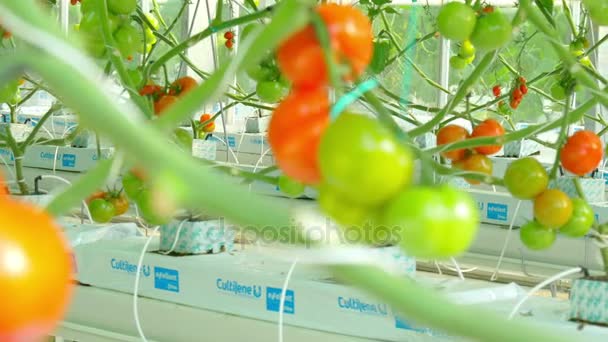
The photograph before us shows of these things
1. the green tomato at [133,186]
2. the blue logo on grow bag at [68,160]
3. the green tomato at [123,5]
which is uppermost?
the green tomato at [123,5]

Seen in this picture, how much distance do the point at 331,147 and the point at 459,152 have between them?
445 mm

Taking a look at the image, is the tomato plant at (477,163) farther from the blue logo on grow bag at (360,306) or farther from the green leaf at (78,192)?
the blue logo on grow bag at (360,306)

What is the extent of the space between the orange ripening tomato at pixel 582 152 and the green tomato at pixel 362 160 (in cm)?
40

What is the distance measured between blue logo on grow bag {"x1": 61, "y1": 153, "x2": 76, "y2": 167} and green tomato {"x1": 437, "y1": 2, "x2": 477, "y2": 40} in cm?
355

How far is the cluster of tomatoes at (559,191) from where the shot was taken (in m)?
0.57

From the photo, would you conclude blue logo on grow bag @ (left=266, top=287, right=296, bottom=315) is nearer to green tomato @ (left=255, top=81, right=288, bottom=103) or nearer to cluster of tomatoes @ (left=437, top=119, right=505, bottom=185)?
green tomato @ (left=255, top=81, right=288, bottom=103)

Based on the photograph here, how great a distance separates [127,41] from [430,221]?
636 millimetres

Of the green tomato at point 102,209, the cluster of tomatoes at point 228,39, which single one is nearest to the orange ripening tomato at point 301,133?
the green tomato at point 102,209

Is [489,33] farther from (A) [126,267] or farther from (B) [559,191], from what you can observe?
(A) [126,267]

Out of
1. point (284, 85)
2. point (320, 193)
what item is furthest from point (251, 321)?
point (320, 193)

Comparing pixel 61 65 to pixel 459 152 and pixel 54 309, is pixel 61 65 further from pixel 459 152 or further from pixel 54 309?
pixel 459 152

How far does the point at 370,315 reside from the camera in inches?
56.6

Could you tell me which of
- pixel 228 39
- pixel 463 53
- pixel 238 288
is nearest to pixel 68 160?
pixel 228 39

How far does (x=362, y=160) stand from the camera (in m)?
0.20
